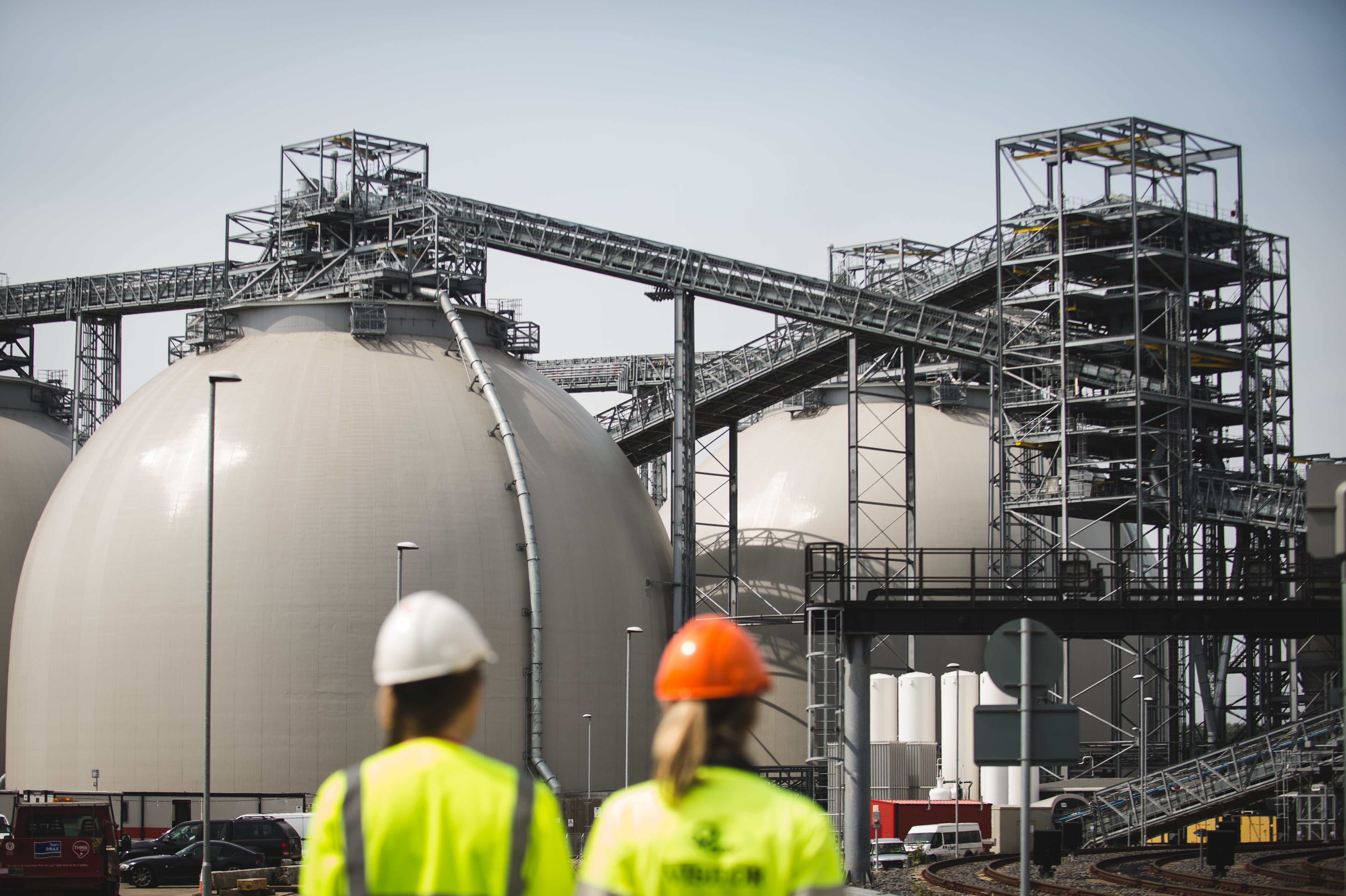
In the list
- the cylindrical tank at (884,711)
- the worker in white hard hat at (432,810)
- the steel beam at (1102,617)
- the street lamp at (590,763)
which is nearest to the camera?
the worker in white hard hat at (432,810)

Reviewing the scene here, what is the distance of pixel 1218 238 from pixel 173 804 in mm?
36815

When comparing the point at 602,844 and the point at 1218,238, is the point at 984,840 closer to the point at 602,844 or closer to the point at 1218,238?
the point at 1218,238

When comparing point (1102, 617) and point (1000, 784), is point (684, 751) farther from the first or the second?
point (1000, 784)

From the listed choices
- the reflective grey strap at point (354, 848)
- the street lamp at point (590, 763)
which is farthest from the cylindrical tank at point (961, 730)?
the reflective grey strap at point (354, 848)

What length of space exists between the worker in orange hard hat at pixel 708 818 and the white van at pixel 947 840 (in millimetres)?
39402

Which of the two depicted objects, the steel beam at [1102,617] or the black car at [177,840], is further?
the black car at [177,840]

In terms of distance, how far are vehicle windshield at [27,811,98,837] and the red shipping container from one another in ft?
82.4

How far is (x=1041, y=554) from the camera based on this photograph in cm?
5522

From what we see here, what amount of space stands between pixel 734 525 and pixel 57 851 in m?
33.7

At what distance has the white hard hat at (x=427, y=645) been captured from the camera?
4816 mm

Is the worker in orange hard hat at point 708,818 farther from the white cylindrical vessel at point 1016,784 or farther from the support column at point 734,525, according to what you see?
the support column at point 734,525

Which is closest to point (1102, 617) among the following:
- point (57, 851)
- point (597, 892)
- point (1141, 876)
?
point (1141, 876)

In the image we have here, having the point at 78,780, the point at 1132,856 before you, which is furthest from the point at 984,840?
the point at 78,780

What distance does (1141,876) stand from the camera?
3266 cm
